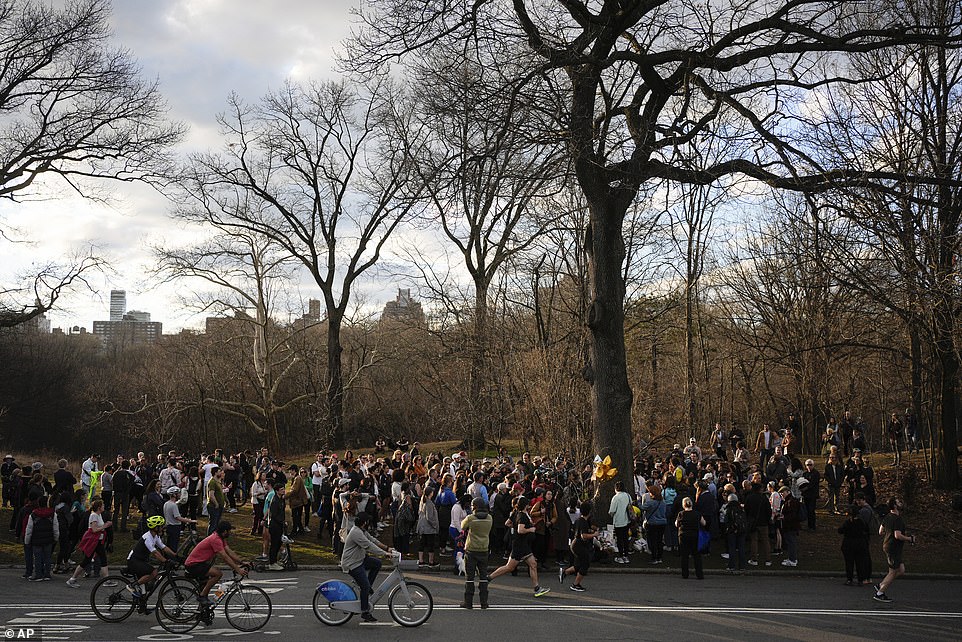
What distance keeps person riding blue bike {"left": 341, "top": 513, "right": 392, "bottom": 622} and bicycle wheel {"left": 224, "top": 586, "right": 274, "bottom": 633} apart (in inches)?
49.2

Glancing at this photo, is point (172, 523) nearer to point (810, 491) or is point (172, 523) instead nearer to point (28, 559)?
point (28, 559)

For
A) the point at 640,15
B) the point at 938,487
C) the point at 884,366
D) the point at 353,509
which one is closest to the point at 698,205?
the point at 884,366

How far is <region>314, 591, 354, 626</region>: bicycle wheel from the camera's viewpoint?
1142 cm

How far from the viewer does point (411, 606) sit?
11.4m

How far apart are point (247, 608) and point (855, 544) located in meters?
11.1

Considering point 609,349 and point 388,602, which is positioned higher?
point 609,349

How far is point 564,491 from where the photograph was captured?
59.3ft

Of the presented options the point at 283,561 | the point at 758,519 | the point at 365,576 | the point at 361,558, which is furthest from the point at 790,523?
the point at 283,561

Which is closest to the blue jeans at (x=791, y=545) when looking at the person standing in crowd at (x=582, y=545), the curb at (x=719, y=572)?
the curb at (x=719, y=572)

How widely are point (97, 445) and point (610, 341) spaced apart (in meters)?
43.8

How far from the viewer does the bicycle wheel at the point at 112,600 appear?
38.1ft

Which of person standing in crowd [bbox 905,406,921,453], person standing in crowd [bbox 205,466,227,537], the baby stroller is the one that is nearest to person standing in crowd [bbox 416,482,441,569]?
the baby stroller

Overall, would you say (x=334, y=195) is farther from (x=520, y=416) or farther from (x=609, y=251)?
(x=609, y=251)

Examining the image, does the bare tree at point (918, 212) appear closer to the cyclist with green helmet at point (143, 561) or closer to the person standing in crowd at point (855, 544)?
the person standing in crowd at point (855, 544)
